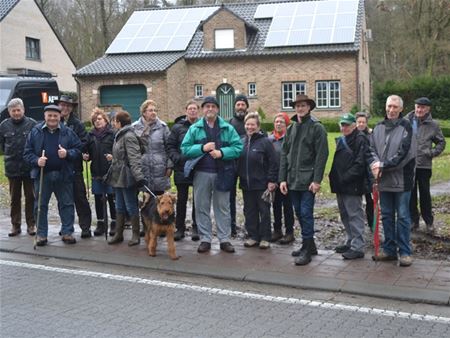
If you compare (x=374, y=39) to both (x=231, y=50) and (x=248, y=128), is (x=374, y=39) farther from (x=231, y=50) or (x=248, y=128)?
(x=248, y=128)

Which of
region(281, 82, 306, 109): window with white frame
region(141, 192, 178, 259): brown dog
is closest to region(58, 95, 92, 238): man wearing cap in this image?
region(141, 192, 178, 259): brown dog

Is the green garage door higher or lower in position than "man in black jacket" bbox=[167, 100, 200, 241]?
higher

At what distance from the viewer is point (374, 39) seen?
1837 inches

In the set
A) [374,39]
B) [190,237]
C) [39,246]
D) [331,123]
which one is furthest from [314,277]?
[374,39]

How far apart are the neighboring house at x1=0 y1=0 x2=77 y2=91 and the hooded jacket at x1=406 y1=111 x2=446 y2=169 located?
113 ft

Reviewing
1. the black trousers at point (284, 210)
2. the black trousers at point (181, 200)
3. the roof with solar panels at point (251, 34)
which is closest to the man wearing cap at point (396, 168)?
the black trousers at point (284, 210)

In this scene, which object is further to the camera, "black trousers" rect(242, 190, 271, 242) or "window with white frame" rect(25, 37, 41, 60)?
"window with white frame" rect(25, 37, 41, 60)

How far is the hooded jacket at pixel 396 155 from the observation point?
23.7 ft

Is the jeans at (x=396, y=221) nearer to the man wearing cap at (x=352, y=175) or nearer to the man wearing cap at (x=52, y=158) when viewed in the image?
the man wearing cap at (x=352, y=175)

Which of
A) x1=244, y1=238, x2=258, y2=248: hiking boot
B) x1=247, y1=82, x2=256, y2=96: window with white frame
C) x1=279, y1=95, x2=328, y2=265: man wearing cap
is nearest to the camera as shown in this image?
x1=279, y1=95, x2=328, y2=265: man wearing cap

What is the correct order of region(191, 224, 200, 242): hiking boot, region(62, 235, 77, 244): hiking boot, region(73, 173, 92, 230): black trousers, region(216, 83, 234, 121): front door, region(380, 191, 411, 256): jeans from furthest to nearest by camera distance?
region(216, 83, 234, 121): front door < region(73, 173, 92, 230): black trousers < region(191, 224, 200, 242): hiking boot < region(62, 235, 77, 244): hiking boot < region(380, 191, 411, 256): jeans

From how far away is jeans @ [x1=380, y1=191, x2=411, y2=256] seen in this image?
7332 mm

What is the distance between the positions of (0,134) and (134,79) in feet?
84.4

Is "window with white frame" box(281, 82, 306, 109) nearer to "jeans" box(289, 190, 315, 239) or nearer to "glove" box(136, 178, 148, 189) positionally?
"glove" box(136, 178, 148, 189)
